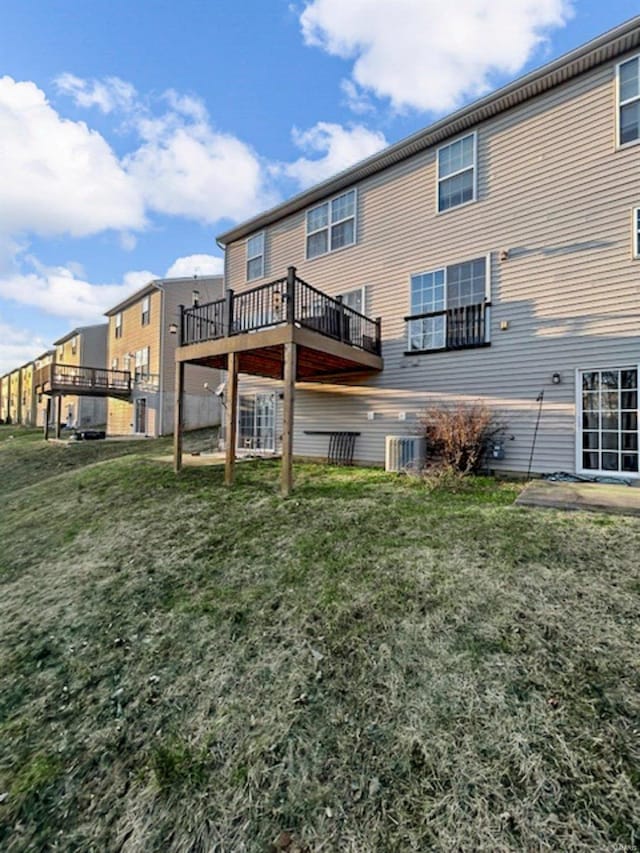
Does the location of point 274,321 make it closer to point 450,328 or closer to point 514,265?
point 450,328

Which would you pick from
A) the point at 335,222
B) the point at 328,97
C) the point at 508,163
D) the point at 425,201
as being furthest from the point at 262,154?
the point at 508,163

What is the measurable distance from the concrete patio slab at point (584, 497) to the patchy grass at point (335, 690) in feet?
1.07

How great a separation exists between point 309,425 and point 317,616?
8018 mm

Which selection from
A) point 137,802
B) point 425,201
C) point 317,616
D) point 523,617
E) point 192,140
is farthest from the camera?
point 192,140

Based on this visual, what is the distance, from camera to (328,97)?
12883 millimetres

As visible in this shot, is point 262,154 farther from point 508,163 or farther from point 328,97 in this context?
point 508,163

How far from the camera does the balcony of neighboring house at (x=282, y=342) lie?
685cm

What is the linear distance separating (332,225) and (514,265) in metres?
5.26

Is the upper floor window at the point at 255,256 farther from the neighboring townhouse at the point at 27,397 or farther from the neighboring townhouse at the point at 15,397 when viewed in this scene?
the neighboring townhouse at the point at 15,397

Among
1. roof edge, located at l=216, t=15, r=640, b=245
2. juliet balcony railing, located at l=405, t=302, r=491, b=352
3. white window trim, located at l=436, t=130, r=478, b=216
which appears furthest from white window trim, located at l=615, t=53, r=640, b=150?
juliet balcony railing, located at l=405, t=302, r=491, b=352

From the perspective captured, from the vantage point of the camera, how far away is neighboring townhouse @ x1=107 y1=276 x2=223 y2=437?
20375 millimetres

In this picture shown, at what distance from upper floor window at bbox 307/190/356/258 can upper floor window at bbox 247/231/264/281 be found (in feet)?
6.14

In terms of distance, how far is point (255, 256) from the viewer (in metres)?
12.7

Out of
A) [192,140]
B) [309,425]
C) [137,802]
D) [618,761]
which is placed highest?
[192,140]
